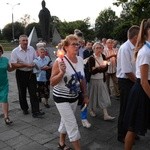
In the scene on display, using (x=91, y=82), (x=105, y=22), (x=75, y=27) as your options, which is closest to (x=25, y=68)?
(x=91, y=82)

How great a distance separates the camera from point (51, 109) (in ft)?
25.0

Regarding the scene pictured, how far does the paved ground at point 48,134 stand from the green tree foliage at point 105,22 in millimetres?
74067

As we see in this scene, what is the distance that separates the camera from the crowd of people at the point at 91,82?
13.1ft

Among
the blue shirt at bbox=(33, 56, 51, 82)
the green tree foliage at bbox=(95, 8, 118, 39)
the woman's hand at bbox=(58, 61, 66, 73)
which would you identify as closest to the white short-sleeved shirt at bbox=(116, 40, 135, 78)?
the woman's hand at bbox=(58, 61, 66, 73)

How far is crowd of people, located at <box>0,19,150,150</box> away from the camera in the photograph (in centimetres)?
400

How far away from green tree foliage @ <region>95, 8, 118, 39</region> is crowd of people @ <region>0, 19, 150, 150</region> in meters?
73.7

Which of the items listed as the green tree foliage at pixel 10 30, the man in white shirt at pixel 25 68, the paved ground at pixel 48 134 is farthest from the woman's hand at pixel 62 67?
the green tree foliage at pixel 10 30

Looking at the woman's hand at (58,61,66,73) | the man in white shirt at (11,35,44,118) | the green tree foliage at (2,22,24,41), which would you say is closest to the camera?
the woman's hand at (58,61,66,73)

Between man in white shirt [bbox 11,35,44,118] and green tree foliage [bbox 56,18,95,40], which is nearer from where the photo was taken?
man in white shirt [bbox 11,35,44,118]

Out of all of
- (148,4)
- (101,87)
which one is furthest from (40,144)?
(148,4)

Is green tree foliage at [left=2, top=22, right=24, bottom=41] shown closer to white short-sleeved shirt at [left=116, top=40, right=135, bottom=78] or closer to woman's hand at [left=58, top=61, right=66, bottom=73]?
white short-sleeved shirt at [left=116, top=40, right=135, bottom=78]

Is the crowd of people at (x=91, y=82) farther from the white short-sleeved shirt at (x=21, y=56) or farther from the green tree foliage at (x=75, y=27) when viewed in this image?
the green tree foliage at (x=75, y=27)

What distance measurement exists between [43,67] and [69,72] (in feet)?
11.0

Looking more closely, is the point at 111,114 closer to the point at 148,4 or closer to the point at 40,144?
the point at 40,144
